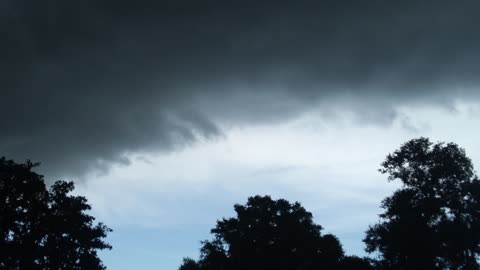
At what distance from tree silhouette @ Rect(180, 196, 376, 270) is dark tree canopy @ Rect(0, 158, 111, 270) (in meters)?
21.9

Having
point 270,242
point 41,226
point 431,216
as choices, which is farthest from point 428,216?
point 41,226

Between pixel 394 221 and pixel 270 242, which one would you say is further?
pixel 270 242

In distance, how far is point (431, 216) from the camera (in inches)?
1950

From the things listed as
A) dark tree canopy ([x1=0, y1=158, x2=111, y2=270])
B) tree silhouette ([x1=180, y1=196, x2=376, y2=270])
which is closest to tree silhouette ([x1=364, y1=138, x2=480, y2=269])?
tree silhouette ([x1=180, y1=196, x2=376, y2=270])

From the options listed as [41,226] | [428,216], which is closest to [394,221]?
[428,216]

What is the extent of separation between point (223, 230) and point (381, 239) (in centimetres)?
3225

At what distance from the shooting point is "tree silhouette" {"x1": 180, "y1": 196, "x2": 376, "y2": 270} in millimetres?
71750

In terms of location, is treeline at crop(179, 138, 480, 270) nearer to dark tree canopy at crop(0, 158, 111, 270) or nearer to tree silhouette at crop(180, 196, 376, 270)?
tree silhouette at crop(180, 196, 376, 270)

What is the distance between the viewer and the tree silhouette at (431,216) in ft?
155

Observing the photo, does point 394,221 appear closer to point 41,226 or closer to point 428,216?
point 428,216

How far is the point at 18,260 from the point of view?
1928 inches

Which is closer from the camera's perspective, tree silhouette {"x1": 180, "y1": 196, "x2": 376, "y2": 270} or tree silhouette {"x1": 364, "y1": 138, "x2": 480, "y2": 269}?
tree silhouette {"x1": 364, "y1": 138, "x2": 480, "y2": 269}

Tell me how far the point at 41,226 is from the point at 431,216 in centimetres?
4394

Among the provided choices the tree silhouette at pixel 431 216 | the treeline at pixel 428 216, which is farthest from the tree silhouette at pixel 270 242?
the tree silhouette at pixel 431 216
